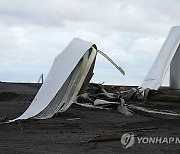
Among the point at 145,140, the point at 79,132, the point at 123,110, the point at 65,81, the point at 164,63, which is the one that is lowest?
the point at 145,140

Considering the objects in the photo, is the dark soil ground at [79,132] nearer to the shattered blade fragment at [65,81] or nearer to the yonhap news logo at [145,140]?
the yonhap news logo at [145,140]

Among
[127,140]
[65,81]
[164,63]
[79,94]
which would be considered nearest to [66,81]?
[65,81]

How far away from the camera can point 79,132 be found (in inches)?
328

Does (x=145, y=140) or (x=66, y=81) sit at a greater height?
(x=66, y=81)

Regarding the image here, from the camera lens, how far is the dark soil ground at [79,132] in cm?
636

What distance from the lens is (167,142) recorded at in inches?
270

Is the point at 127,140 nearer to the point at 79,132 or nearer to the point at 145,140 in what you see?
the point at 145,140

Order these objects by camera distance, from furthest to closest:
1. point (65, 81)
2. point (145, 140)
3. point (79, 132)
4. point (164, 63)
→ point (164, 63) < point (65, 81) < point (79, 132) < point (145, 140)

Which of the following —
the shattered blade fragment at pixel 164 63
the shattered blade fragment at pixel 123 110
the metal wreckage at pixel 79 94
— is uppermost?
the shattered blade fragment at pixel 164 63

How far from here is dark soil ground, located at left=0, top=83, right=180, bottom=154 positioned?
636 cm

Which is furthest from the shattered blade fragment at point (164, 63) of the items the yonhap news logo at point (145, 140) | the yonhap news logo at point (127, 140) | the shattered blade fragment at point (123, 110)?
the yonhap news logo at point (145, 140)

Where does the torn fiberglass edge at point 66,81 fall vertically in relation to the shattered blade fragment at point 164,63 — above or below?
below

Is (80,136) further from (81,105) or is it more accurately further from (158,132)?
(81,105)

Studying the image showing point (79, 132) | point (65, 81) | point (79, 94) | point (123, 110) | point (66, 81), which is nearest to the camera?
point (79, 132)
